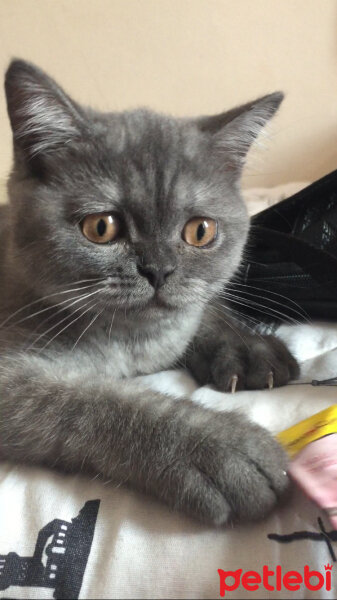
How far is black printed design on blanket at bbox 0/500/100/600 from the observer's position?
0.51 meters

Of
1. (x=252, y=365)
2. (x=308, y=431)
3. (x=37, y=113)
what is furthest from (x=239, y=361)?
(x=37, y=113)

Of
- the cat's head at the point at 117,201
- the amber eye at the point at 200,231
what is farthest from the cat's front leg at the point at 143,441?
the amber eye at the point at 200,231

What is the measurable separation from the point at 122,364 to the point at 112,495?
32cm

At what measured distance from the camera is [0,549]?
56 cm

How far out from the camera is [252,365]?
0.90 m

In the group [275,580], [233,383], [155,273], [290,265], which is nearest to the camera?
[275,580]

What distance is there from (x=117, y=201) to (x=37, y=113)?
22cm

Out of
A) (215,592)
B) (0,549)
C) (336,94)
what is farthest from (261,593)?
(336,94)

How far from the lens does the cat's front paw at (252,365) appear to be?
0.87m

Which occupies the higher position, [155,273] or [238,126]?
[238,126]

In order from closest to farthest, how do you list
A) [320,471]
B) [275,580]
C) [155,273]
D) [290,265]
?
1. [275,580]
2. [320,471]
3. [155,273]
4. [290,265]

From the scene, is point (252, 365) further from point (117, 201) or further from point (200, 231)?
point (117, 201)

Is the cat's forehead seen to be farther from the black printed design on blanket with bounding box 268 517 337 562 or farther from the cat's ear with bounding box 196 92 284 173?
the black printed design on blanket with bounding box 268 517 337 562

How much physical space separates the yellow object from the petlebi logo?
17 cm
